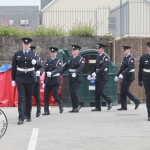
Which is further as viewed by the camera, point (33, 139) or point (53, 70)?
point (53, 70)

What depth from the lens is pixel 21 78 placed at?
39.8ft

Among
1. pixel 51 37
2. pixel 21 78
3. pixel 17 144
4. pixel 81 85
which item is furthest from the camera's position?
pixel 51 37

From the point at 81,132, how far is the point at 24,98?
6.48ft

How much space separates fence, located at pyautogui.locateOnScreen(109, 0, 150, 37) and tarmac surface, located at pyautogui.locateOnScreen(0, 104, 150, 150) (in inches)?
198

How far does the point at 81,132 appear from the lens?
10.8m

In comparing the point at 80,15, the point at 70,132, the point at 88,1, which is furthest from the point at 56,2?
the point at 70,132

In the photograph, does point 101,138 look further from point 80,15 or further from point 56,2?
point 56,2

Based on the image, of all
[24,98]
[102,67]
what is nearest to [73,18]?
[102,67]

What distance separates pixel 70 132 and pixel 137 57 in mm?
6771

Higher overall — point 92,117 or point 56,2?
point 56,2

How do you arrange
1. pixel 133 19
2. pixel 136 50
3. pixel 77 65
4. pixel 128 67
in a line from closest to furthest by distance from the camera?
pixel 77 65, pixel 128 67, pixel 136 50, pixel 133 19

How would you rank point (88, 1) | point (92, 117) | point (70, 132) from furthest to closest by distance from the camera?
point (88, 1) < point (92, 117) < point (70, 132)

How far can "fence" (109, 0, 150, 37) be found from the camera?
731 inches

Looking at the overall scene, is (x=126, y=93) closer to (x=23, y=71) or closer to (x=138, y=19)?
(x=23, y=71)
